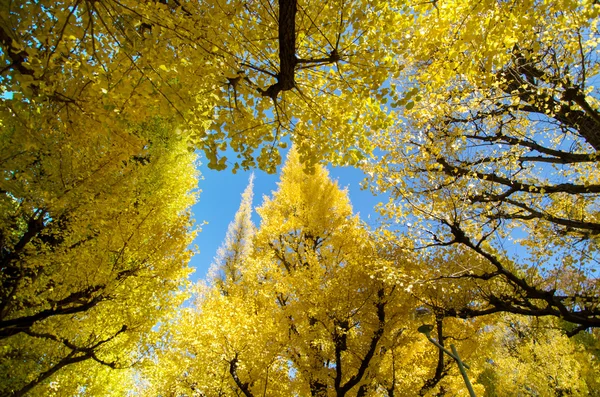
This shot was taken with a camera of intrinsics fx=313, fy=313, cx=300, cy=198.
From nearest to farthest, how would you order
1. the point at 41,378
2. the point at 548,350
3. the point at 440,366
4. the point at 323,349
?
the point at 41,378, the point at 323,349, the point at 440,366, the point at 548,350

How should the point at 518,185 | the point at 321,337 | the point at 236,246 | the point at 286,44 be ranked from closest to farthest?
the point at 286,44
the point at 518,185
the point at 321,337
the point at 236,246

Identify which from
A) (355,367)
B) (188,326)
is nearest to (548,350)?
(355,367)

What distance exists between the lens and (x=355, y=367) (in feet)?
20.0

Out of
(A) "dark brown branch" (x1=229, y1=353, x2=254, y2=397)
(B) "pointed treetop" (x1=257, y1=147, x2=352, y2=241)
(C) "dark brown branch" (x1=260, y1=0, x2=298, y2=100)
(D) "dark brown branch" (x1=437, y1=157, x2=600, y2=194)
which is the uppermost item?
(B) "pointed treetop" (x1=257, y1=147, x2=352, y2=241)

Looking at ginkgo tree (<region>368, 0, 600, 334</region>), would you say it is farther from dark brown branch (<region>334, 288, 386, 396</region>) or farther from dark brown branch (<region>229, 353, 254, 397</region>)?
dark brown branch (<region>229, 353, 254, 397</region>)

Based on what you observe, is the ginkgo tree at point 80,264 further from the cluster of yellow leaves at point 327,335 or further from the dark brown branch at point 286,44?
the dark brown branch at point 286,44

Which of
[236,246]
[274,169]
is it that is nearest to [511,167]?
[274,169]

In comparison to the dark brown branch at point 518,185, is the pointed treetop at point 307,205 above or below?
above

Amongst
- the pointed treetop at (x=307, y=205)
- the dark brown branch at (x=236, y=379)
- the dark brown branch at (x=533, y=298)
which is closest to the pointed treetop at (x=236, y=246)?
the pointed treetop at (x=307, y=205)

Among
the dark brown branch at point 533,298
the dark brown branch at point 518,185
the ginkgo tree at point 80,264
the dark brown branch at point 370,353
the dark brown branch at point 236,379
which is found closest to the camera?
the dark brown branch at point 533,298

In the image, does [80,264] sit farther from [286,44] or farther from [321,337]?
[286,44]

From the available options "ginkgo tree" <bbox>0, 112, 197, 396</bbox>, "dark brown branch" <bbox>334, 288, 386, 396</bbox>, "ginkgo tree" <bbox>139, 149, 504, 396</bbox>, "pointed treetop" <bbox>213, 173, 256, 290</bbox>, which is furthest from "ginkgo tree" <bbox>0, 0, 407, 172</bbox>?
"pointed treetop" <bbox>213, 173, 256, 290</bbox>

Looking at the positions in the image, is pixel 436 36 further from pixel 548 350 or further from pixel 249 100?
pixel 548 350

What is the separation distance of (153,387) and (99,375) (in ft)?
8.06
